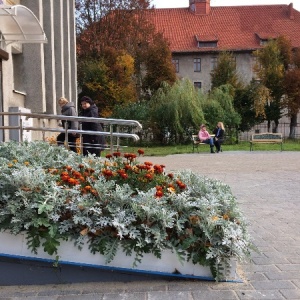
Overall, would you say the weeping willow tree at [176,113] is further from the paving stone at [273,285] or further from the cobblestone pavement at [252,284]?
the paving stone at [273,285]

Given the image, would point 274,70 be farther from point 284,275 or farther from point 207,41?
point 284,275

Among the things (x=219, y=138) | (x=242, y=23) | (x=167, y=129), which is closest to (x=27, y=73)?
(x=219, y=138)

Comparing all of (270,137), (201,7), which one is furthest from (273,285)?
(201,7)

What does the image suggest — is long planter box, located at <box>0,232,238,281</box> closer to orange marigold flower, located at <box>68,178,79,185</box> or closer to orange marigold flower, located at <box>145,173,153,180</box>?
orange marigold flower, located at <box>68,178,79,185</box>

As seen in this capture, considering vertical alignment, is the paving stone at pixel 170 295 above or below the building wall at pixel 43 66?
below

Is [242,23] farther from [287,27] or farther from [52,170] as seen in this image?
[52,170]

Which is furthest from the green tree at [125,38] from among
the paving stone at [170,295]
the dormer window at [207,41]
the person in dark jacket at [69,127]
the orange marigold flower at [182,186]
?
the paving stone at [170,295]

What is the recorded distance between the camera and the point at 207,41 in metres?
53.6

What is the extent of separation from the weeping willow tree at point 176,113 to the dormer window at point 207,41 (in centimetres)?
2476

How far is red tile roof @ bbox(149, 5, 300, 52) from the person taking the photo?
53562mm

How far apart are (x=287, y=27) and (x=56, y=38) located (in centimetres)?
3950

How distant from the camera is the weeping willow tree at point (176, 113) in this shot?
2853 cm

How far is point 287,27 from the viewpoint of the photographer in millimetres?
54812

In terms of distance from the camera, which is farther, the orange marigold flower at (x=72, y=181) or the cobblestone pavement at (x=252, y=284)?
the orange marigold flower at (x=72, y=181)
